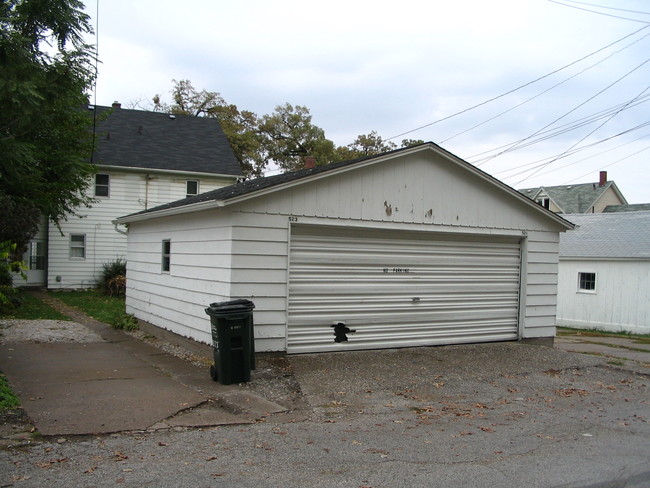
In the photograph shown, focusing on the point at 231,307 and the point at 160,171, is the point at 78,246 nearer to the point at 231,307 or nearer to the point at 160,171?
the point at 160,171

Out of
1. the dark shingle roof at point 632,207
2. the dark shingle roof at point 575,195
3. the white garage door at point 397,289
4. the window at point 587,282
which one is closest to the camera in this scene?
the white garage door at point 397,289

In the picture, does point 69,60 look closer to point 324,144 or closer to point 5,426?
point 5,426

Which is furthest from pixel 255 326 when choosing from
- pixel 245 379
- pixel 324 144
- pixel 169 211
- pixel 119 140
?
pixel 324 144

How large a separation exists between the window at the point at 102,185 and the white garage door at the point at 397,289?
58.3 ft

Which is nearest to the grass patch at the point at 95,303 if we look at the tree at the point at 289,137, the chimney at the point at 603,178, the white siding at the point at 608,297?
the white siding at the point at 608,297

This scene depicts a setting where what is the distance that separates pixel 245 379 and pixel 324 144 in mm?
36983

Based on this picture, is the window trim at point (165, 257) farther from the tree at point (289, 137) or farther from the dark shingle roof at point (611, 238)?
the tree at point (289, 137)

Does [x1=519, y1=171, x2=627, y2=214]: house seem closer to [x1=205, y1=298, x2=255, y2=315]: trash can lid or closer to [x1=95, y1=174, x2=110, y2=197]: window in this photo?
[x1=95, y1=174, x2=110, y2=197]: window

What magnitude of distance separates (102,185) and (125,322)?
1288 centimetres

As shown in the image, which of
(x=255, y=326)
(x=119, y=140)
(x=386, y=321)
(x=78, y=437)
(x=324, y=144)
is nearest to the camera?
(x=78, y=437)

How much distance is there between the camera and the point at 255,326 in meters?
9.52

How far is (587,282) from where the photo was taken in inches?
952

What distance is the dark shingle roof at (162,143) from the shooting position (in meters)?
25.8

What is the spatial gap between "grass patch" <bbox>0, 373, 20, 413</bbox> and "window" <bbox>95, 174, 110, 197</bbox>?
18847 millimetres
